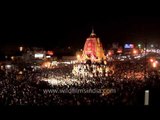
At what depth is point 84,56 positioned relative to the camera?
2569 inches

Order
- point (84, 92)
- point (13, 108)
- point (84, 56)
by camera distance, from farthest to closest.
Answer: point (84, 56) → point (84, 92) → point (13, 108)

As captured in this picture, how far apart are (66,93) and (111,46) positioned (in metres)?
94.5

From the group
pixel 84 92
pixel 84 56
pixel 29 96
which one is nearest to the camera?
pixel 29 96

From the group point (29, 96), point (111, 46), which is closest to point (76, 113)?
point (29, 96)

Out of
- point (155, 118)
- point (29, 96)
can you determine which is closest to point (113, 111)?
point (155, 118)

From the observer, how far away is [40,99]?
19078 millimetres

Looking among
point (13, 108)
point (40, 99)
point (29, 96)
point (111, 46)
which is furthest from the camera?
point (111, 46)

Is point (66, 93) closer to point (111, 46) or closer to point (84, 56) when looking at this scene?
point (84, 56)

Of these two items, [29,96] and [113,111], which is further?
[29,96]

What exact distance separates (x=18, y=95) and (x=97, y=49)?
4587 cm

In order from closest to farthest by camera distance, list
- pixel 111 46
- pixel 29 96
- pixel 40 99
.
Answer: pixel 40 99 → pixel 29 96 → pixel 111 46

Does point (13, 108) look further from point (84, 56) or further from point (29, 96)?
point (84, 56)

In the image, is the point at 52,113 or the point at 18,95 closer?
the point at 52,113

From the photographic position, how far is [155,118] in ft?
33.1
